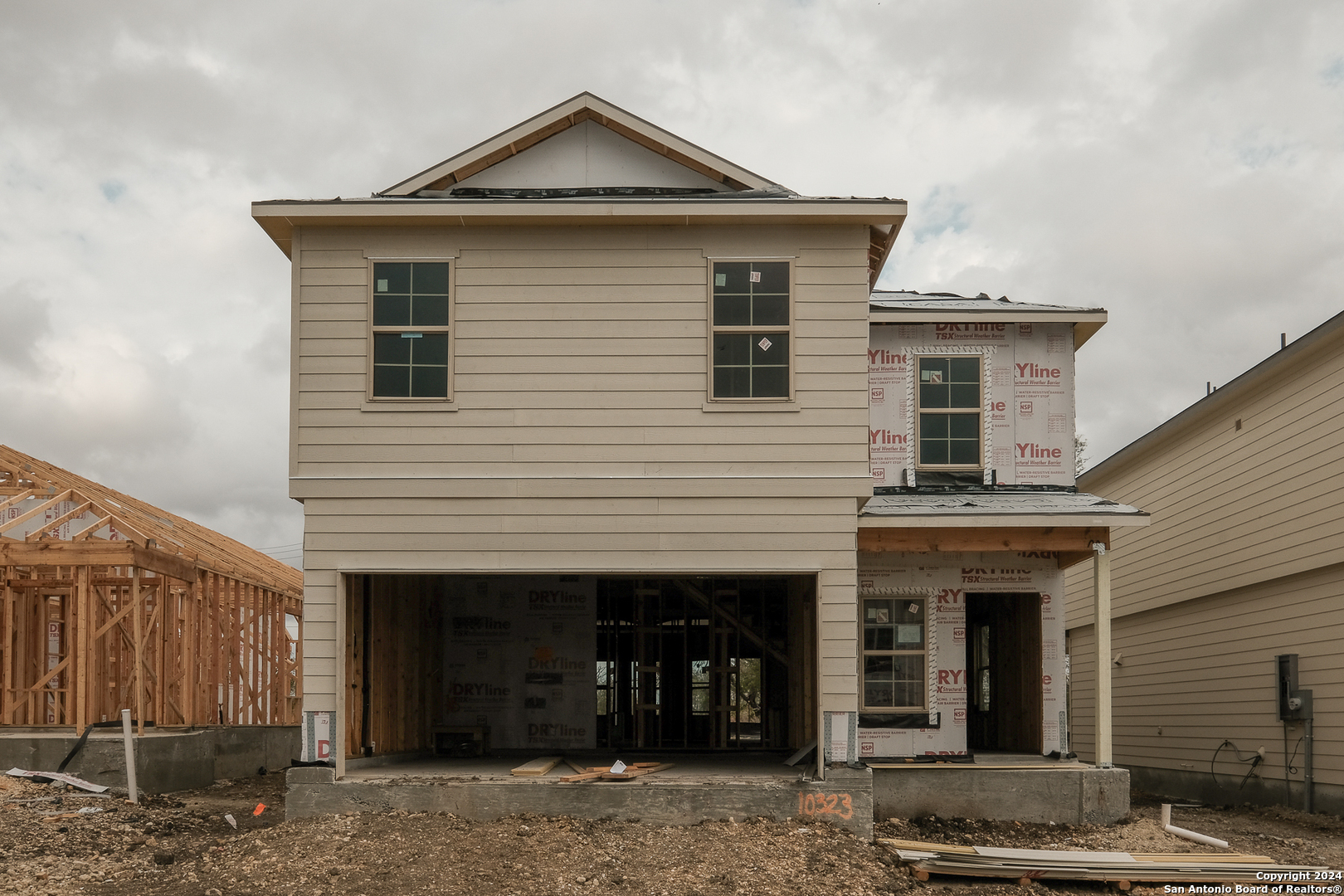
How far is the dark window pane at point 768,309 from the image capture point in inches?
507

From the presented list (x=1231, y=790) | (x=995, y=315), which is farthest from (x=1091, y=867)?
(x=1231, y=790)

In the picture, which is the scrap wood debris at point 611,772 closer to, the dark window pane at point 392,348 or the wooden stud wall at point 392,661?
the wooden stud wall at point 392,661

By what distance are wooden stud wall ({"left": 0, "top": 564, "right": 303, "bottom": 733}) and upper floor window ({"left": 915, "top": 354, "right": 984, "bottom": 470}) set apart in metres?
10.8

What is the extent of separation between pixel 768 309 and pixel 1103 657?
5.75 m

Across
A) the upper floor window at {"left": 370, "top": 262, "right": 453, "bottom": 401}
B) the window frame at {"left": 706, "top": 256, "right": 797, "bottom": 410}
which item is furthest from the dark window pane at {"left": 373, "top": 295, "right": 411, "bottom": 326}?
the window frame at {"left": 706, "top": 256, "right": 797, "bottom": 410}

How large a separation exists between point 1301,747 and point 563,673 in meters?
10.1

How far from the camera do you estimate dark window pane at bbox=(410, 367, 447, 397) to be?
12.8 m

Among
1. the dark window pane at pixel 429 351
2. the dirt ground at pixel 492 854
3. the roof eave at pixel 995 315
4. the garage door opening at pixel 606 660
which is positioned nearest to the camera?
the dirt ground at pixel 492 854

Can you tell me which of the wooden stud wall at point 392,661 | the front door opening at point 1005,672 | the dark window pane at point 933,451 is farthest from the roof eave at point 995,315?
the wooden stud wall at point 392,661

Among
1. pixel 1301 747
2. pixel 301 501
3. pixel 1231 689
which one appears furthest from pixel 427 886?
pixel 1231 689

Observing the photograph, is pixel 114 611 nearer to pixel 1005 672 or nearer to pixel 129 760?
pixel 129 760

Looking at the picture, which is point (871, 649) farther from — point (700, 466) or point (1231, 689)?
point (1231, 689)

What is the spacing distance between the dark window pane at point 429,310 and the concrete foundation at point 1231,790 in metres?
12.5

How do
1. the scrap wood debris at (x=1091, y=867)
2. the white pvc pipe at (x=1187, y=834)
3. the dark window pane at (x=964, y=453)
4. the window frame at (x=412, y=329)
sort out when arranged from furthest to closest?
1. the dark window pane at (x=964, y=453)
2. the window frame at (x=412, y=329)
3. the white pvc pipe at (x=1187, y=834)
4. the scrap wood debris at (x=1091, y=867)
